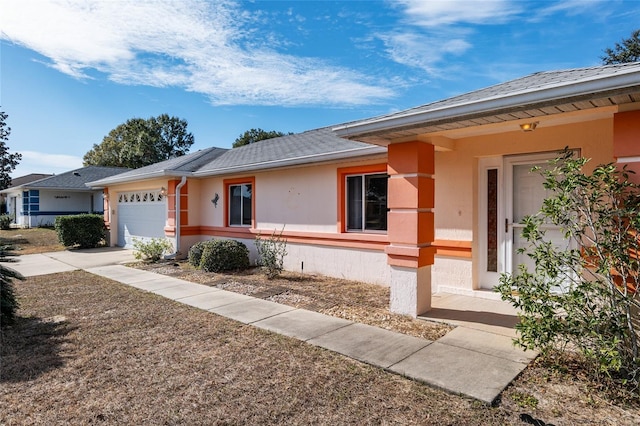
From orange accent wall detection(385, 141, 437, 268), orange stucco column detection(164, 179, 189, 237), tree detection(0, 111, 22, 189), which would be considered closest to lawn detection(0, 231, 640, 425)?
orange accent wall detection(385, 141, 437, 268)

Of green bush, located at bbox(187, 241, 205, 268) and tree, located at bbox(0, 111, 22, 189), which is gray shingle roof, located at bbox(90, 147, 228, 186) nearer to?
green bush, located at bbox(187, 241, 205, 268)

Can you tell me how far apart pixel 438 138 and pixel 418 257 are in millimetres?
2020

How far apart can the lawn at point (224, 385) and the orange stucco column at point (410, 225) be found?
1.59 ft

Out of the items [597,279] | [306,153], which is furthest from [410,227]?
[306,153]

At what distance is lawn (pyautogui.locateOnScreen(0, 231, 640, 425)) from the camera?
302cm

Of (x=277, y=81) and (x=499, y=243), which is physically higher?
(x=277, y=81)

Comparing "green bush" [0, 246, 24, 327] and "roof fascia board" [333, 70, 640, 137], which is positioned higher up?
"roof fascia board" [333, 70, 640, 137]

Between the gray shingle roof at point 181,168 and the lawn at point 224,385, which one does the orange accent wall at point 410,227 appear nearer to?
the lawn at point 224,385

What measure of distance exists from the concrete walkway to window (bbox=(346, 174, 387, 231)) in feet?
7.77

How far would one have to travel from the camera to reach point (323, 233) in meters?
9.06

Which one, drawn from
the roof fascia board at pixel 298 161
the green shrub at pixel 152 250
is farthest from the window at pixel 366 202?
the green shrub at pixel 152 250

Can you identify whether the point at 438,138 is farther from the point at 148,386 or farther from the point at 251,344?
the point at 148,386

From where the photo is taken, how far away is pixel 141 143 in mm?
42281

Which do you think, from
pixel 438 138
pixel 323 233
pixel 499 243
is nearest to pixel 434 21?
pixel 438 138
